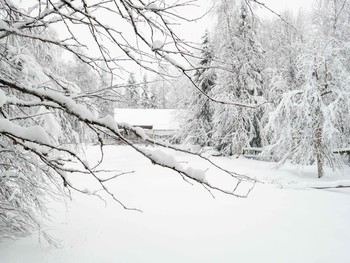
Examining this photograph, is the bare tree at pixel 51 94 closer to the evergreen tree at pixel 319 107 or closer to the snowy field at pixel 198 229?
the snowy field at pixel 198 229

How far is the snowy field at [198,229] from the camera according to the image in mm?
4070

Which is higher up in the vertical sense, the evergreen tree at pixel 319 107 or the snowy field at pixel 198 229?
the evergreen tree at pixel 319 107

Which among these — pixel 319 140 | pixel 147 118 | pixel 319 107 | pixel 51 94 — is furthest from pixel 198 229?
pixel 147 118

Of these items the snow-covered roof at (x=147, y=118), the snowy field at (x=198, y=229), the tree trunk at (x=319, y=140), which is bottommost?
the snowy field at (x=198, y=229)

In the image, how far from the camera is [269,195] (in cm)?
724

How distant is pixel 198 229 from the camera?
511cm

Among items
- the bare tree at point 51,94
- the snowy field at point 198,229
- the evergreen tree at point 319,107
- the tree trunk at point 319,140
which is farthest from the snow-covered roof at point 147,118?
the bare tree at point 51,94

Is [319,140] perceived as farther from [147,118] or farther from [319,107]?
[147,118]

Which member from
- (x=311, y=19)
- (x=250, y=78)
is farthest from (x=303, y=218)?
(x=250, y=78)

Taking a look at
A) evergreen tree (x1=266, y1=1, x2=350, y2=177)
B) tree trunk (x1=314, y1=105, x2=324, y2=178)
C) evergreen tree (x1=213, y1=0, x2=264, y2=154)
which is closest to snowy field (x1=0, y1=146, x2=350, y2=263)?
tree trunk (x1=314, y1=105, x2=324, y2=178)

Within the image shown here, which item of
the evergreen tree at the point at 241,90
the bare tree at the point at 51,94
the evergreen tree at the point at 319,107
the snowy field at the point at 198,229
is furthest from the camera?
the evergreen tree at the point at 241,90

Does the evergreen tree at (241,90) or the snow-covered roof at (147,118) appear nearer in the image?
the evergreen tree at (241,90)

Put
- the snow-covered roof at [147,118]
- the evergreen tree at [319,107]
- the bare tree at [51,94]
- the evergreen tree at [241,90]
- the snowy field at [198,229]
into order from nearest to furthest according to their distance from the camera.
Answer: the bare tree at [51,94] → the snowy field at [198,229] → the evergreen tree at [319,107] → the evergreen tree at [241,90] → the snow-covered roof at [147,118]

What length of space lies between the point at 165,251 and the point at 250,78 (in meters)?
14.1
